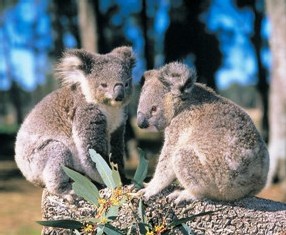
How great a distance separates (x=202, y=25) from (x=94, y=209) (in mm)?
23177

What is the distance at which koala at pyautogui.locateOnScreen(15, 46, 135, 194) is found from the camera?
421 cm

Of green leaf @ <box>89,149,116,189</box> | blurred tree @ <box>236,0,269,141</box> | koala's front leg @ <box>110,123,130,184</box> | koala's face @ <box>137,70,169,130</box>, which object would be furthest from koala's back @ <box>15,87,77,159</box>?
blurred tree @ <box>236,0,269,141</box>

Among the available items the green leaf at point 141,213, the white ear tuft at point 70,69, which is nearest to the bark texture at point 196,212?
the green leaf at point 141,213

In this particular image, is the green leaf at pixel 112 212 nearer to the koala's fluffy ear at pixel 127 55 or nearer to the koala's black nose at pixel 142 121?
the koala's black nose at pixel 142 121

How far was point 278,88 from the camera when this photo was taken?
39.8 feet

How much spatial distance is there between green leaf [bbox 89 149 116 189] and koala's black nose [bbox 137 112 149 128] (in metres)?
0.36

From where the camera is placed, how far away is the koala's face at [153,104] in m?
4.01

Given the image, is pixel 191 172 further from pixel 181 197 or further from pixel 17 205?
pixel 17 205

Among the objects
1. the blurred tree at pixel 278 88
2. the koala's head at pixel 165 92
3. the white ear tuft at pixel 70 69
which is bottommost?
the blurred tree at pixel 278 88

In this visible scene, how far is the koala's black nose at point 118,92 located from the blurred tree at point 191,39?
809 inches

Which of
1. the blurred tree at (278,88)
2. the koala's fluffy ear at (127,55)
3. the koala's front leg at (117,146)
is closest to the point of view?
the koala's fluffy ear at (127,55)

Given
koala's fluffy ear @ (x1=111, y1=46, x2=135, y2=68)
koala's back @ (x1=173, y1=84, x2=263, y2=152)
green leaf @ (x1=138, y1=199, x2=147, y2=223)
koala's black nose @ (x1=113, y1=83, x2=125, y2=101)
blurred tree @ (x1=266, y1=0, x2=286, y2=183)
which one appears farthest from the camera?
blurred tree @ (x1=266, y1=0, x2=286, y2=183)

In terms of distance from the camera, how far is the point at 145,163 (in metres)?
4.04

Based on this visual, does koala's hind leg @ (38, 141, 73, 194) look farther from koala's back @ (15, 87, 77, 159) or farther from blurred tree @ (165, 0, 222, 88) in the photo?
blurred tree @ (165, 0, 222, 88)
